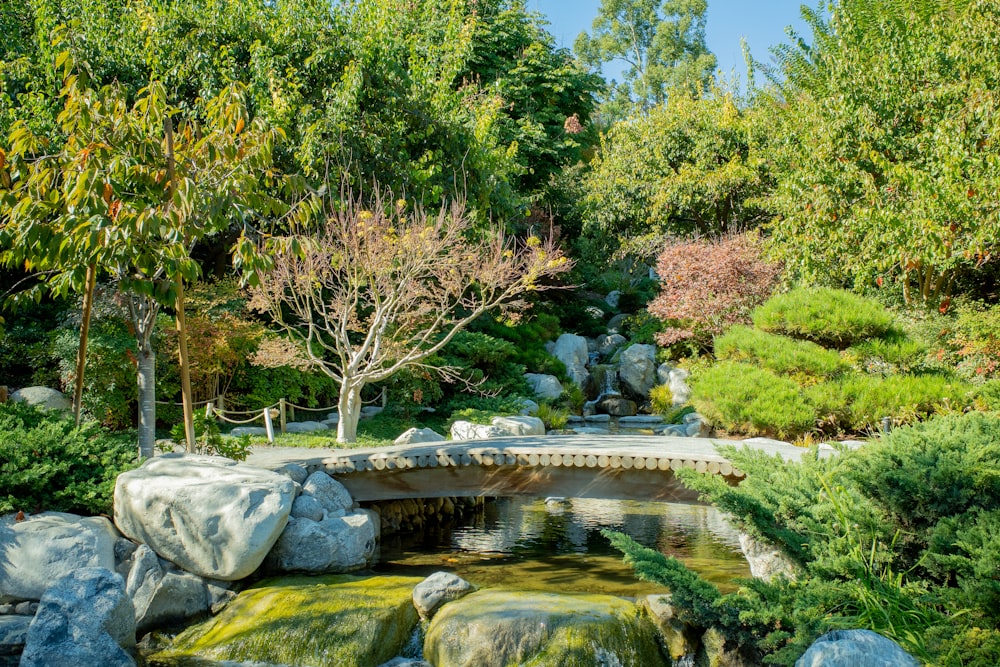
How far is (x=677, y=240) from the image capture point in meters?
18.8

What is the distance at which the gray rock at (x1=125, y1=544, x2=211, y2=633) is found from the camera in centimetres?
637

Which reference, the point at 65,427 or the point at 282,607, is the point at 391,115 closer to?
the point at 65,427

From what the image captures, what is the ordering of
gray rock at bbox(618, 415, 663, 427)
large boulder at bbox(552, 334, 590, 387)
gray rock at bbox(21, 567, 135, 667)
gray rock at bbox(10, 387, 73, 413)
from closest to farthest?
gray rock at bbox(21, 567, 135, 667) < gray rock at bbox(10, 387, 73, 413) < gray rock at bbox(618, 415, 663, 427) < large boulder at bbox(552, 334, 590, 387)

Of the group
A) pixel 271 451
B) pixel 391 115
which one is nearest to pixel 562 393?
pixel 391 115

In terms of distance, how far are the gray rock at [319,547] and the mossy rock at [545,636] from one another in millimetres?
1620

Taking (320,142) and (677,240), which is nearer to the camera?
(320,142)

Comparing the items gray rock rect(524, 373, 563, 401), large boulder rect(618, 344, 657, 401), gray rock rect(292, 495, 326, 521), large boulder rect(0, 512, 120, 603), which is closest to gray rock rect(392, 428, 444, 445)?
gray rock rect(292, 495, 326, 521)

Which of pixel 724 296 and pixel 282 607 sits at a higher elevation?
pixel 724 296

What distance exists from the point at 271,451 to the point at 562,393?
7510 millimetres

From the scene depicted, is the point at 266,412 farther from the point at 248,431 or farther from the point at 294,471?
the point at 294,471

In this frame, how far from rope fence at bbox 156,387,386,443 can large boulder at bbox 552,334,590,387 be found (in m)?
5.26

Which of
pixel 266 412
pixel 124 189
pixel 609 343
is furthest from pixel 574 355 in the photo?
pixel 124 189

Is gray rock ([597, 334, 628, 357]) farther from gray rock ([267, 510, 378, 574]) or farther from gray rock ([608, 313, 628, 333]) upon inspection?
gray rock ([267, 510, 378, 574])

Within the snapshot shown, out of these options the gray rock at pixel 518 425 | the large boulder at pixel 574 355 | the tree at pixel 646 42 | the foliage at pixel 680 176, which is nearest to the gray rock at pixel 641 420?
the large boulder at pixel 574 355
